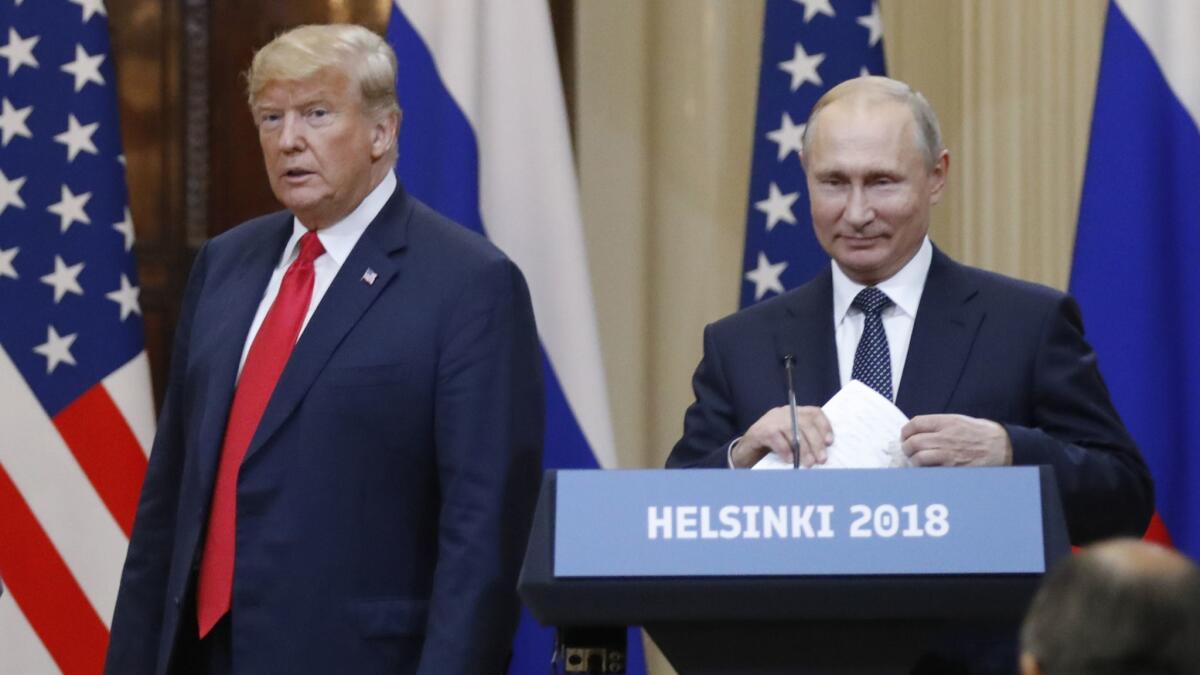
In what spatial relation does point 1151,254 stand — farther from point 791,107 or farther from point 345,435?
point 345,435

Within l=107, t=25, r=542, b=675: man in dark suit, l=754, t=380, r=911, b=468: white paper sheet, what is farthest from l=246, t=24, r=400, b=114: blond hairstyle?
l=754, t=380, r=911, b=468: white paper sheet

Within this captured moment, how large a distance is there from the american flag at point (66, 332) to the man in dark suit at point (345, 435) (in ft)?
3.69

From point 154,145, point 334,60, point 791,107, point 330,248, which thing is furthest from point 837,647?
point 154,145

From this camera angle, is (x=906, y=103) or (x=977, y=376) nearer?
(x=977, y=376)

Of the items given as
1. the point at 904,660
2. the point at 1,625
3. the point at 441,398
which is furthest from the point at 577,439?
the point at 904,660

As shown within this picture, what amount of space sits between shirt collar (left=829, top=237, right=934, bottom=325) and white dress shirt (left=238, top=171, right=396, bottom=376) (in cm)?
85

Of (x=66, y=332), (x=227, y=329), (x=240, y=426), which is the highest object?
(x=227, y=329)

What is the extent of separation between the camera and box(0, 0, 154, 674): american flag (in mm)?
4473

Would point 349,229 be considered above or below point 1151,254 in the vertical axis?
above

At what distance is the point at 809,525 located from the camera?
2107mm

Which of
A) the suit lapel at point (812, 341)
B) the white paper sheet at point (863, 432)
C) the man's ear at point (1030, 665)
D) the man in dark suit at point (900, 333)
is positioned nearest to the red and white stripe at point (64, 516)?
the man in dark suit at point (900, 333)

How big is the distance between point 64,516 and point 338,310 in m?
1.56

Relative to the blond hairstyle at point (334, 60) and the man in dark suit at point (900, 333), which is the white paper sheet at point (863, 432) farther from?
the blond hairstyle at point (334, 60)

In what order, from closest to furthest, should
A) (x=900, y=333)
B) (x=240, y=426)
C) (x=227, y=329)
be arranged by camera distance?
(x=900, y=333) < (x=240, y=426) < (x=227, y=329)
